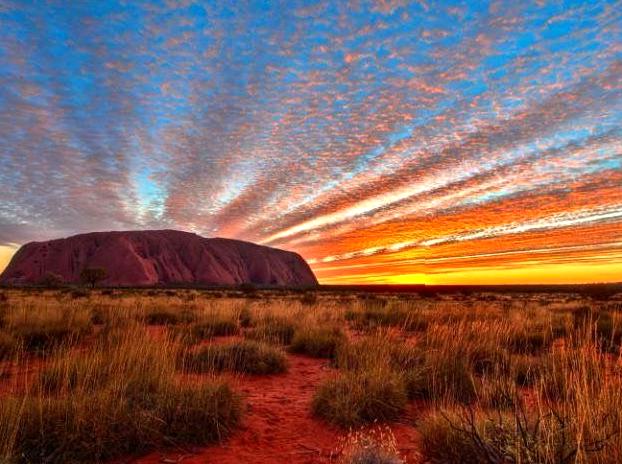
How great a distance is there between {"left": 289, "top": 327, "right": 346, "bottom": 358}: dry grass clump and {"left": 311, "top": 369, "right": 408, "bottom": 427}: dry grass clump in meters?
3.38

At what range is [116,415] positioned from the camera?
3721 mm

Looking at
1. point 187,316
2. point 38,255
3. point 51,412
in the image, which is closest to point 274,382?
point 51,412

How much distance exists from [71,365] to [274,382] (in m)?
2.99

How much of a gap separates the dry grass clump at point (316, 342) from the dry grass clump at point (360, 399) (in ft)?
11.1

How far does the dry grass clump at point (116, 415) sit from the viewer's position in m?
3.41

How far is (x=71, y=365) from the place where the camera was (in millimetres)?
5094

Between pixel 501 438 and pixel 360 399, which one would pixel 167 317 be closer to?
pixel 360 399

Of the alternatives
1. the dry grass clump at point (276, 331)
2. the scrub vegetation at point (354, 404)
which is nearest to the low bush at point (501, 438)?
the scrub vegetation at point (354, 404)

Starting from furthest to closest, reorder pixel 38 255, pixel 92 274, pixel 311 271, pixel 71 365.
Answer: pixel 311 271, pixel 38 255, pixel 92 274, pixel 71 365

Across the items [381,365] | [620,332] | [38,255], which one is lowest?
[620,332]

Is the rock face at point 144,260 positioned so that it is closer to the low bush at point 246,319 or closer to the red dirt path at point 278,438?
the low bush at point 246,319

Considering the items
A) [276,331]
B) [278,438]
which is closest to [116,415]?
[278,438]

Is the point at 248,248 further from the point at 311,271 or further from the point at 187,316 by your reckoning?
the point at 187,316

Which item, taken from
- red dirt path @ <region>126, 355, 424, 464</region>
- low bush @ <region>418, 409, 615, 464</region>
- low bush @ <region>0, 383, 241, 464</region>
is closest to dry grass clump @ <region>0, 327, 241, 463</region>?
low bush @ <region>0, 383, 241, 464</region>
